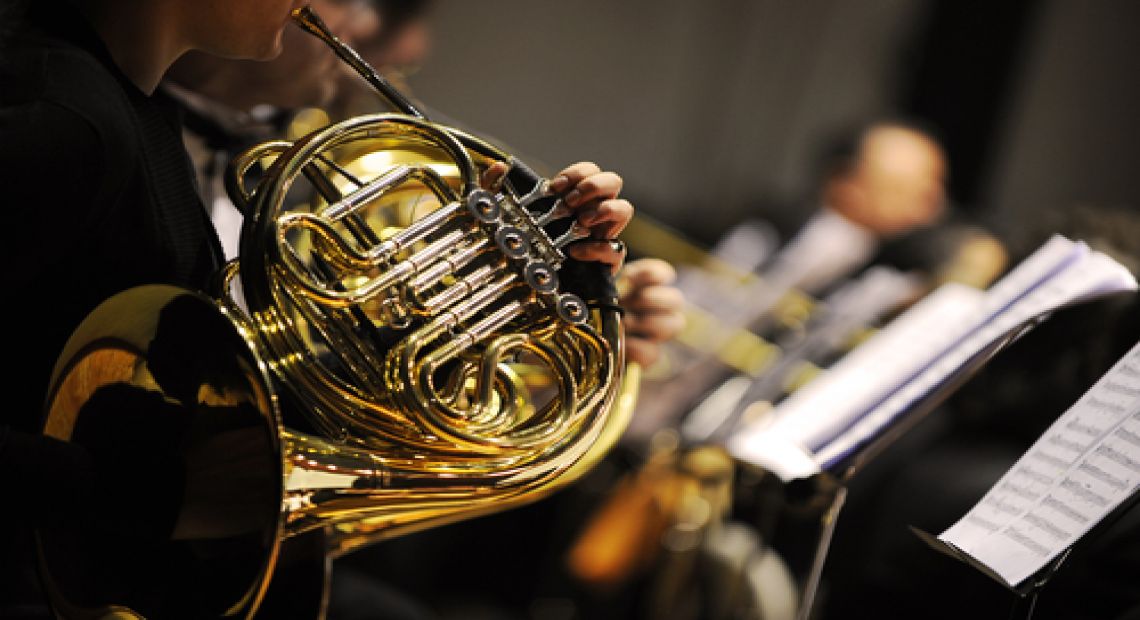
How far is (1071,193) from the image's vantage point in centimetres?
418

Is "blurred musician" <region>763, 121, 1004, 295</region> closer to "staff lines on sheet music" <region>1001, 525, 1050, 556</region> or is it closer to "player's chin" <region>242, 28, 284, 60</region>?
"staff lines on sheet music" <region>1001, 525, 1050, 556</region>

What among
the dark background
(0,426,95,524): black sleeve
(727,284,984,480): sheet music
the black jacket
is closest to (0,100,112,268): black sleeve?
the black jacket

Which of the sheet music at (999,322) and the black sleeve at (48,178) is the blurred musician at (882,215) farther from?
the black sleeve at (48,178)

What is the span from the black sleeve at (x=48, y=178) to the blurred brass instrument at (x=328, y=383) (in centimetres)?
7

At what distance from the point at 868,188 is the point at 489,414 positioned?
8.10 feet

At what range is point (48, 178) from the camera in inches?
31.8

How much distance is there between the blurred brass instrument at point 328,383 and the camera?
81 cm

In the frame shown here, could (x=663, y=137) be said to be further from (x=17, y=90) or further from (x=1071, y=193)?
(x=17, y=90)

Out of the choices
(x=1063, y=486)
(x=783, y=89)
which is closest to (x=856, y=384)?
(x=1063, y=486)

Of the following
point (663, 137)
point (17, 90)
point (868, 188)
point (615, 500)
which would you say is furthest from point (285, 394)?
point (663, 137)

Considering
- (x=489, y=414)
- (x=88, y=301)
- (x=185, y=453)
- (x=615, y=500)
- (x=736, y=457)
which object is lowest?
(x=615, y=500)

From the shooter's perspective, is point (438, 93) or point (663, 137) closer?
point (438, 93)

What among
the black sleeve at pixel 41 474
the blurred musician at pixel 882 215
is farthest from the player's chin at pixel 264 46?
the blurred musician at pixel 882 215

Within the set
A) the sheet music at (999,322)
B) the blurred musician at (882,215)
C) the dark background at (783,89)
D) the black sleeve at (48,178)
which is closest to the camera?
the black sleeve at (48,178)
